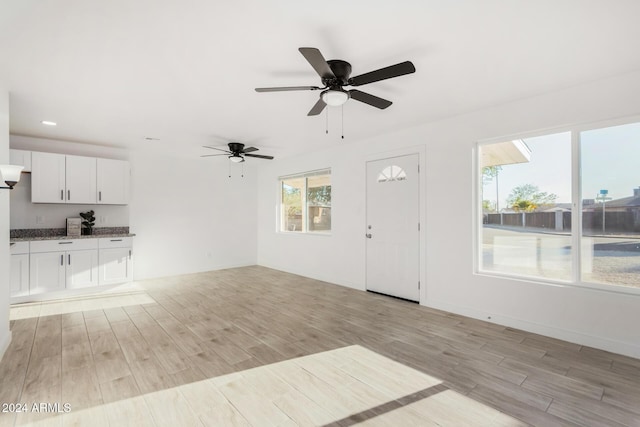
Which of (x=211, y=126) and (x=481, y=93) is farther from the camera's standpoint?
(x=211, y=126)

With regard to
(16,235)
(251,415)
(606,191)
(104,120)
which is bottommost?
(251,415)

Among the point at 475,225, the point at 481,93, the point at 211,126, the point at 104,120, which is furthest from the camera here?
the point at 211,126

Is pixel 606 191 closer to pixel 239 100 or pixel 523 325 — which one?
pixel 523 325

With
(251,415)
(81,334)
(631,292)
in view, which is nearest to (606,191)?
(631,292)

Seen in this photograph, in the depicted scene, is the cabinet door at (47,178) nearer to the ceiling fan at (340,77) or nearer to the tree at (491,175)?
the ceiling fan at (340,77)

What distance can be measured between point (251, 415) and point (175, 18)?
2.67 meters

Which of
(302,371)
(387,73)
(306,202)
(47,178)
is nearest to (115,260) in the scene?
(47,178)

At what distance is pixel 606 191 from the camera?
9.86 feet

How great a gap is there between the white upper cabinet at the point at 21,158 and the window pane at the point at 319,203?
4.66 metres

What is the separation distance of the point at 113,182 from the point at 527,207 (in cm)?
649

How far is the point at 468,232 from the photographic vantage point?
3.85 m

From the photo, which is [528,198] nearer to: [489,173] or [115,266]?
[489,173]

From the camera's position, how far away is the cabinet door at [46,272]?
4477 mm

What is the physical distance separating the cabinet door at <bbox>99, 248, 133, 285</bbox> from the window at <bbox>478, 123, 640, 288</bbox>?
5606 millimetres
